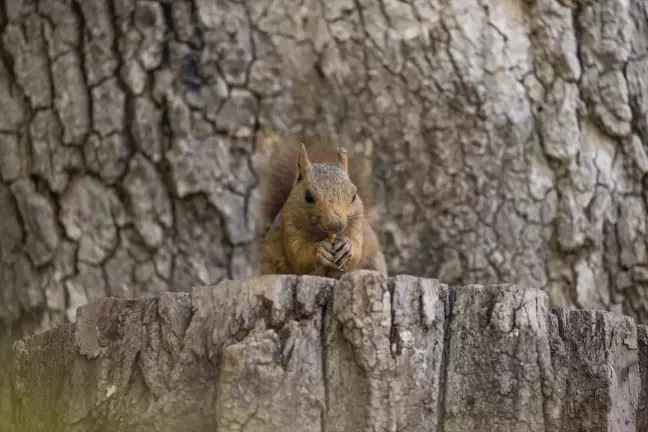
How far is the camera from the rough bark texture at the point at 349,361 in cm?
183

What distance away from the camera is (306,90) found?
3.32 m

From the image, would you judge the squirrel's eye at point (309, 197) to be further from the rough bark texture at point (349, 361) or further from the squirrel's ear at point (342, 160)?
the rough bark texture at point (349, 361)

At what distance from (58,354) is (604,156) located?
204 centimetres

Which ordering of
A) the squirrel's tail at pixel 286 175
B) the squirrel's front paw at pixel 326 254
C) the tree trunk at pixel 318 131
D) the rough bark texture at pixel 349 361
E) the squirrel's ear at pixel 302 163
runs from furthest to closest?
the tree trunk at pixel 318 131 < the squirrel's tail at pixel 286 175 < the squirrel's ear at pixel 302 163 < the squirrel's front paw at pixel 326 254 < the rough bark texture at pixel 349 361

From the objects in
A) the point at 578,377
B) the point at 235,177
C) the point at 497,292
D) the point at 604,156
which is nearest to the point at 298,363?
the point at 497,292

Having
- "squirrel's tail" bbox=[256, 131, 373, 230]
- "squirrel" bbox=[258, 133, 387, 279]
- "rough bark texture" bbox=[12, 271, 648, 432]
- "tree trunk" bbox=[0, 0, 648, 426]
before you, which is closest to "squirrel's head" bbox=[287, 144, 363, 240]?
"squirrel" bbox=[258, 133, 387, 279]

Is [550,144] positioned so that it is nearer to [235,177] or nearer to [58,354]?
[235,177]

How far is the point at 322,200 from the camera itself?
8.71 feet

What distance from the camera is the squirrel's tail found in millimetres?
2979

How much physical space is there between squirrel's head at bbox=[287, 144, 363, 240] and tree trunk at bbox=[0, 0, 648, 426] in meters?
0.56

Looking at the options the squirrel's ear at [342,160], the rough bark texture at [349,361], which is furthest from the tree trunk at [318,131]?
the rough bark texture at [349,361]

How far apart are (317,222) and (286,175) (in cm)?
35

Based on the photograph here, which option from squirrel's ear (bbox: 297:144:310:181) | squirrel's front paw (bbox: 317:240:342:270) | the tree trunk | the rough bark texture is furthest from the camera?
the tree trunk

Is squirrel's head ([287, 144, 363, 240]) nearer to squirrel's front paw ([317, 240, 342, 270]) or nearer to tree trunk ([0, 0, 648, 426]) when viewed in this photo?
squirrel's front paw ([317, 240, 342, 270])
